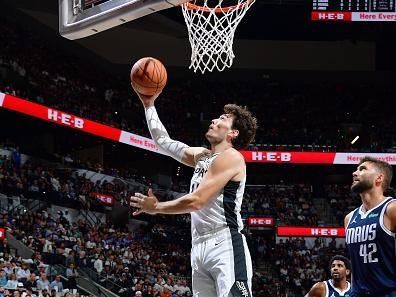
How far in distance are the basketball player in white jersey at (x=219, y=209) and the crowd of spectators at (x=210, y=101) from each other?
15677 millimetres

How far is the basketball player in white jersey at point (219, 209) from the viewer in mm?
4152

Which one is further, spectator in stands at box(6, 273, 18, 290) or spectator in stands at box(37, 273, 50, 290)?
spectator in stands at box(37, 273, 50, 290)

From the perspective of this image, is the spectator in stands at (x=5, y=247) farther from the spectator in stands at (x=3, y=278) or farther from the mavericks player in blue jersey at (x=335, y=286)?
the mavericks player in blue jersey at (x=335, y=286)

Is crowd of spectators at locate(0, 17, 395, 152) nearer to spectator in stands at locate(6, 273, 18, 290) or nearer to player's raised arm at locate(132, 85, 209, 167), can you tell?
spectator in stands at locate(6, 273, 18, 290)

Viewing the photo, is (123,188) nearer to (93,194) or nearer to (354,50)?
(93,194)

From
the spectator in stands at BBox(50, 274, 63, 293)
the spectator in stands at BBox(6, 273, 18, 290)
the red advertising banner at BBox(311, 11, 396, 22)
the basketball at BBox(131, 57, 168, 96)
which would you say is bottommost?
the spectator in stands at BBox(50, 274, 63, 293)

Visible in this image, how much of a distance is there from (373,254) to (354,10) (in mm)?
15069

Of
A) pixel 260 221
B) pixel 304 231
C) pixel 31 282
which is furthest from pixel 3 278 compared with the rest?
pixel 304 231

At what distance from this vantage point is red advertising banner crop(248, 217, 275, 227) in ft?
71.2

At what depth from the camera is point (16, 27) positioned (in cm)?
2200

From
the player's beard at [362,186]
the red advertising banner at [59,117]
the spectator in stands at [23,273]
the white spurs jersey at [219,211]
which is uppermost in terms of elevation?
the red advertising banner at [59,117]

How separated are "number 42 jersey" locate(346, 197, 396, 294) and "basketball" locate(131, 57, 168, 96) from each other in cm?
170

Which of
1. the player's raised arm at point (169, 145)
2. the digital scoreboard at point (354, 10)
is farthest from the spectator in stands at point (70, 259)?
the player's raised arm at point (169, 145)

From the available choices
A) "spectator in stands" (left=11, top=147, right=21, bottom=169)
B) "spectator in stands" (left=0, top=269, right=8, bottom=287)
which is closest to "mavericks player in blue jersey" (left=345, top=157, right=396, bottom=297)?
"spectator in stands" (left=0, top=269, right=8, bottom=287)
